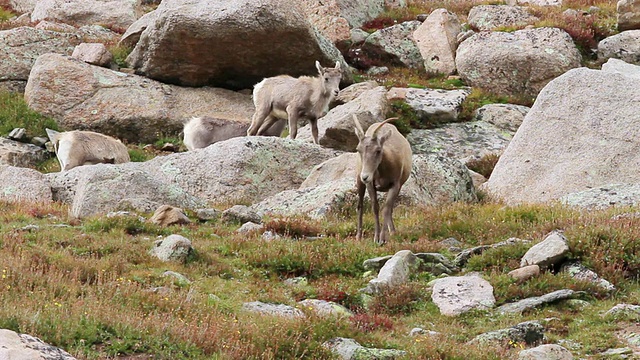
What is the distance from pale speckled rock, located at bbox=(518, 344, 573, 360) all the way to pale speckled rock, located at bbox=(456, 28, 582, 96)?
1931cm

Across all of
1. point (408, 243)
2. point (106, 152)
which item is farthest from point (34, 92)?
point (408, 243)

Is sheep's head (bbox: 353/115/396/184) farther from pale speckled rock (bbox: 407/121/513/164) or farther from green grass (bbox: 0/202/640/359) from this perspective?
pale speckled rock (bbox: 407/121/513/164)

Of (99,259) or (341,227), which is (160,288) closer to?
(99,259)

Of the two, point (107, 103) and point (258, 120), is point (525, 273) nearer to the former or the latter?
point (258, 120)

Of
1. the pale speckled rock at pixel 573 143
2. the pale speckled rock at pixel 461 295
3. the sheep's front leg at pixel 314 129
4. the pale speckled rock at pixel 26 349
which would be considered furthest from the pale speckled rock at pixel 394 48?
the pale speckled rock at pixel 26 349

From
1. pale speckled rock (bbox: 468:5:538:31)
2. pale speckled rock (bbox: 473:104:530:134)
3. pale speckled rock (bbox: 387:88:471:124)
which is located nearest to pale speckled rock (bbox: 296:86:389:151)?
pale speckled rock (bbox: 387:88:471:124)

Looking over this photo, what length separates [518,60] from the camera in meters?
28.5

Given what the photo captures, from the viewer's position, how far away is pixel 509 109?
2680 centimetres

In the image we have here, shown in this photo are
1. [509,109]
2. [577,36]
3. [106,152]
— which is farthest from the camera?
[577,36]

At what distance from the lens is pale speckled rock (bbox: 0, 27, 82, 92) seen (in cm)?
2912

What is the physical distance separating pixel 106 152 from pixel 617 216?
12.5 m

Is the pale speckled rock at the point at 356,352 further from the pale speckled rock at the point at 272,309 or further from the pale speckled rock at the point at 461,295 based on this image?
the pale speckled rock at the point at 461,295

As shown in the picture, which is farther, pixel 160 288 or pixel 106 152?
pixel 106 152

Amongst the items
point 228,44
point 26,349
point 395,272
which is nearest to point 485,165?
point 228,44
